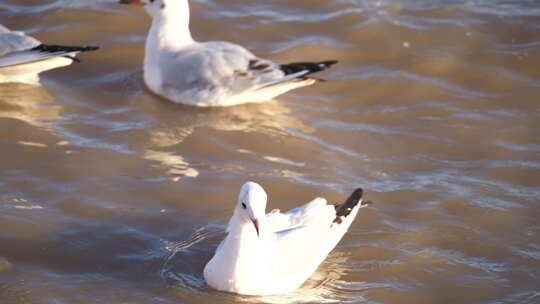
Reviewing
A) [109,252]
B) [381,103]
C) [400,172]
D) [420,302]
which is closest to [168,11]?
[381,103]

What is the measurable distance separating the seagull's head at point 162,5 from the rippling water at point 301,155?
66 centimetres

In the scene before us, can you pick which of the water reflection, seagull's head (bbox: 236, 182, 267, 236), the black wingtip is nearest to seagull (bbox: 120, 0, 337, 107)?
the black wingtip

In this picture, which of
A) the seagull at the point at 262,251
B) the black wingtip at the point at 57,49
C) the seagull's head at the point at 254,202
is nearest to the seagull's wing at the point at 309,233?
the seagull at the point at 262,251

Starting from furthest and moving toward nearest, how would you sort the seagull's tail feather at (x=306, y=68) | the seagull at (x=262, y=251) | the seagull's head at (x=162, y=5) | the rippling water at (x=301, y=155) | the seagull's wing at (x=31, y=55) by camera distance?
the seagull's head at (x=162, y=5) → the seagull's tail feather at (x=306, y=68) → the seagull's wing at (x=31, y=55) → the rippling water at (x=301, y=155) → the seagull at (x=262, y=251)

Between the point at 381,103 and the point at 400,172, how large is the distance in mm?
1513

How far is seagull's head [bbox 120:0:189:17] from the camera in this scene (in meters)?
8.68

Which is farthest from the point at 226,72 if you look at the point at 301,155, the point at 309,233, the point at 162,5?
the point at 309,233

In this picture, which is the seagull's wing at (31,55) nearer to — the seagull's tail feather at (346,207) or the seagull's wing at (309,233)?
the seagull's wing at (309,233)

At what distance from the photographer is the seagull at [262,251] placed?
16.6ft

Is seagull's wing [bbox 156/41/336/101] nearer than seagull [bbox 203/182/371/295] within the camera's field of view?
No

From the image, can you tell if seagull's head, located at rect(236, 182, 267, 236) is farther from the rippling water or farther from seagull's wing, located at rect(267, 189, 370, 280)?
the rippling water

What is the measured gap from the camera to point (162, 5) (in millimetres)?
8688

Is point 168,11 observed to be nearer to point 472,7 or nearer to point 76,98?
point 76,98

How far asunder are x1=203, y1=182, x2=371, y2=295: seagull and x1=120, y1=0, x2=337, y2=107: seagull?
2.75m
